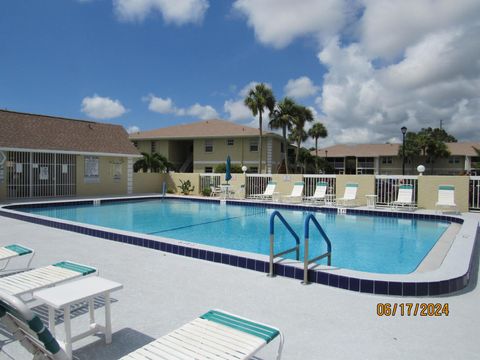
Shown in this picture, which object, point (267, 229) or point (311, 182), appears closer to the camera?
point (267, 229)

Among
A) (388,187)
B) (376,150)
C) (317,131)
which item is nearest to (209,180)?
(388,187)

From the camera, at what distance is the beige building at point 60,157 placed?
17.8 m

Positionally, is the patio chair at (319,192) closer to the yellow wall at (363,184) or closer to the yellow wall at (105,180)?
the yellow wall at (363,184)

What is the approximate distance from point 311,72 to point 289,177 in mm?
8196

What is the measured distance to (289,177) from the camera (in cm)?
1808

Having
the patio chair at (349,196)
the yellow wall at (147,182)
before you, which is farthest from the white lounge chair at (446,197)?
the yellow wall at (147,182)

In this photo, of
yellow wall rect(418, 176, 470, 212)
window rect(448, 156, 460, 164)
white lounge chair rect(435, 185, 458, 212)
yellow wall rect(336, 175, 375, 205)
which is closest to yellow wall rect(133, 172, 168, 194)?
yellow wall rect(336, 175, 375, 205)

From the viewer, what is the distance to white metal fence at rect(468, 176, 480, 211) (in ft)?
44.9

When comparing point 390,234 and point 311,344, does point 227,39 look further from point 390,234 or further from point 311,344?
point 311,344

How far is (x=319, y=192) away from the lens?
16.4 metres

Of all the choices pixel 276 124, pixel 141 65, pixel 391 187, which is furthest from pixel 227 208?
pixel 276 124

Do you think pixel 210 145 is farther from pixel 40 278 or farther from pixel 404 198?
pixel 40 278

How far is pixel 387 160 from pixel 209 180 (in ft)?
112
